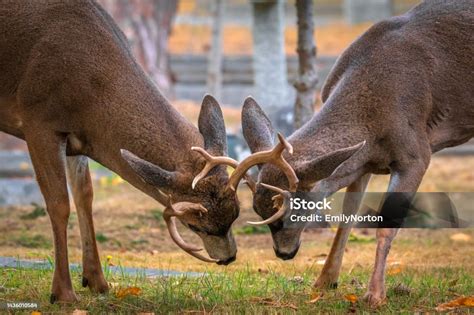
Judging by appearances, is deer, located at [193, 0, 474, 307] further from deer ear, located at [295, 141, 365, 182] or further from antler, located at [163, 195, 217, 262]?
antler, located at [163, 195, 217, 262]

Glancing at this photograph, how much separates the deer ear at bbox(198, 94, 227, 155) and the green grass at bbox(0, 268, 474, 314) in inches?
45.9

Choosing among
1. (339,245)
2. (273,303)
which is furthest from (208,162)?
(339,245)

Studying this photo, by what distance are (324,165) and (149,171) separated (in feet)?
4.81

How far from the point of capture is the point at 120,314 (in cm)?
862

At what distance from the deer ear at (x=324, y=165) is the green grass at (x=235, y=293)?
3.34 feet

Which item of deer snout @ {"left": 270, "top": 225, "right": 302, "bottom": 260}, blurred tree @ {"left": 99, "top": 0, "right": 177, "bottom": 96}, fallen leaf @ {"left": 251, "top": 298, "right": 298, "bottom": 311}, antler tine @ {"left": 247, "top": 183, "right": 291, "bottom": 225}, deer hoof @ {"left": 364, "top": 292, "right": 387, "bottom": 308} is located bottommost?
deer hoof @ {"left": 364, "top": 292, "right": 387, "bottom": 308}

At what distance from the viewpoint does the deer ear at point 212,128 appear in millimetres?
9312

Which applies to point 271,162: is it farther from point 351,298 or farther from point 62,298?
point 62,298

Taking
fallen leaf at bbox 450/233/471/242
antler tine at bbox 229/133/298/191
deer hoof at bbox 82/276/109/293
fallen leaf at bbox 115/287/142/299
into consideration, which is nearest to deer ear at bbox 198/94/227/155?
antler tine at bbox 229/133/298/191

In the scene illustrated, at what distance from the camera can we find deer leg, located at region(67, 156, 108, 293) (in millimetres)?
9781

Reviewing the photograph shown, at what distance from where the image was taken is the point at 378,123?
9898mm

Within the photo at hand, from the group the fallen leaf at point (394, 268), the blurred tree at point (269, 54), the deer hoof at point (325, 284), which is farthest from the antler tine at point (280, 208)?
the blurred tree at point (269, 54)

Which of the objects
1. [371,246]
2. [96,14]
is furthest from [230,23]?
[96,14]

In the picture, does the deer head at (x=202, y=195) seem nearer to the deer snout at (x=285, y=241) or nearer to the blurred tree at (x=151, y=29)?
the deer snout at (x=285, y=241)
